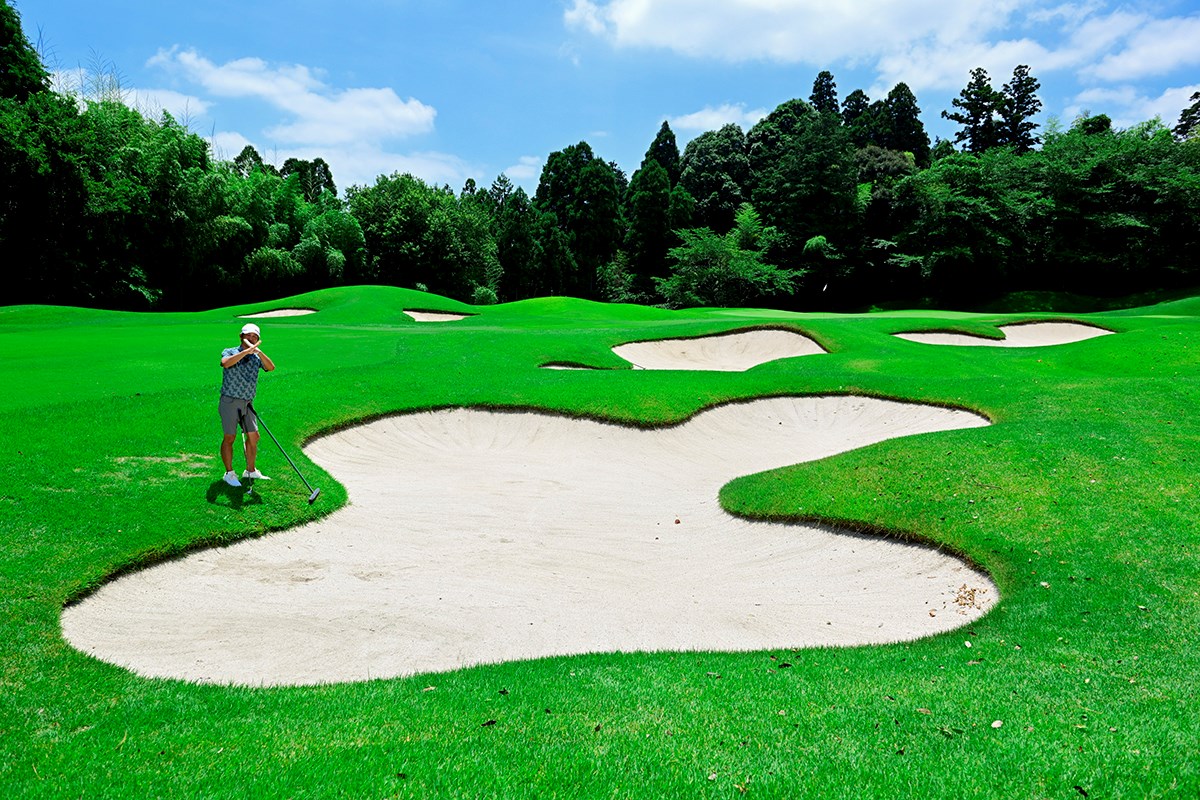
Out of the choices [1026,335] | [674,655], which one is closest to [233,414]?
[674,655]

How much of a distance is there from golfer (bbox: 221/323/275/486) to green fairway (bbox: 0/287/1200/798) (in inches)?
27.6

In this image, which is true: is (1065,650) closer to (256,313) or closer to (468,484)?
(468,484)

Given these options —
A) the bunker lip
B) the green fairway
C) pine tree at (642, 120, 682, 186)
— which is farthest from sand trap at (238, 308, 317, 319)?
pine tree at (642, 120, 682, 186)

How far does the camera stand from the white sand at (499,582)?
25.7ft

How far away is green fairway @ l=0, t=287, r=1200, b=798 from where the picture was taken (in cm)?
462

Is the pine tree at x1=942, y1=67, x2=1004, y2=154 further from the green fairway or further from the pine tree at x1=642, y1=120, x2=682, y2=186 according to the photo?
the green fairway

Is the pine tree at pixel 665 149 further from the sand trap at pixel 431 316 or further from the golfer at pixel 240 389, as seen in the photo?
the golfer at pixel 240 389

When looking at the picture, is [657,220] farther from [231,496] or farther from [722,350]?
[231,496]

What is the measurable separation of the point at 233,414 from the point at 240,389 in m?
0.43

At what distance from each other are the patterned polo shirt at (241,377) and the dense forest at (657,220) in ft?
121

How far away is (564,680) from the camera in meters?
6.55

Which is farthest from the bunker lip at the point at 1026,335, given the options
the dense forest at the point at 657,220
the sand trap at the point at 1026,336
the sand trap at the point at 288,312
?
the sand trap at the point at 288,312

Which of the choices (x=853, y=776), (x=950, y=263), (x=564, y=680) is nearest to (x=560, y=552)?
(x=564, y=680)

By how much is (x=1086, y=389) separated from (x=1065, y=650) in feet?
42.6
